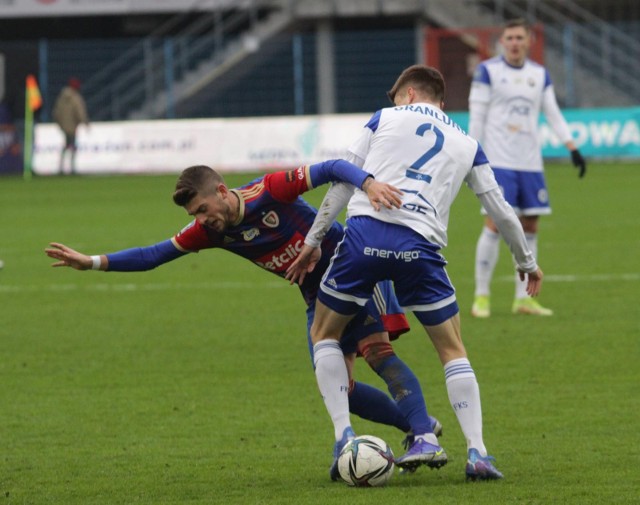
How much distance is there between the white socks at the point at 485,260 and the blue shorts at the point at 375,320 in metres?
4.90

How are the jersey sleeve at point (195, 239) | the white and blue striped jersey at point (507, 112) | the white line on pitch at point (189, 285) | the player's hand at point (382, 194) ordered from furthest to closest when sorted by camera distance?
the white line on pitch at point (189, 285)
the white and blue striped jersey at point (507, 112)
the jersey sleeve at point (195, 239)
the player's hand at point (382, 194)

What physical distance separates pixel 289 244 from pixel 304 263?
0.17 m

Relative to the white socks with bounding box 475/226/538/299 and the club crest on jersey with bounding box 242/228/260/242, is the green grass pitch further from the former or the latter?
the club crest on jersey with bounding box 242/228/260/242

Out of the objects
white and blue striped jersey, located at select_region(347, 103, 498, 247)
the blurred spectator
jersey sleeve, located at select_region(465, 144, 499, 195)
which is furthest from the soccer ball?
the blurred spectator

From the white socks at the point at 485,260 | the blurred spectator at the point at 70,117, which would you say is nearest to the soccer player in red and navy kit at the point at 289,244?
the white socks at the point at 485,260

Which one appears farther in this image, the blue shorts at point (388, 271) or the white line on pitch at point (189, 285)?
the white line on pitch at point (189, 285)

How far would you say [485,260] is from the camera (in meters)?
11.3

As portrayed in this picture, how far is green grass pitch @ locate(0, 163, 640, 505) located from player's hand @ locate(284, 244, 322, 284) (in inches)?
34.9

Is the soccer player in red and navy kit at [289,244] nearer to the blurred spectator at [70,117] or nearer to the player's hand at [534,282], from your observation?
the player's hand at [534,282]

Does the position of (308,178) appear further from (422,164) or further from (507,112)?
(507,112)

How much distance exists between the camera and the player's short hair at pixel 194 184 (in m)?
5.94

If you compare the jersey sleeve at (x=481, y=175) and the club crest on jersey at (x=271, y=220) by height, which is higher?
the jersey sleeve at (x=481, y=175)

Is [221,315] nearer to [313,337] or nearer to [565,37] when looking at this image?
[313,337]

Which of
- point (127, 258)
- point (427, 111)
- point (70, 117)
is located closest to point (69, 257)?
point (127, 258)
